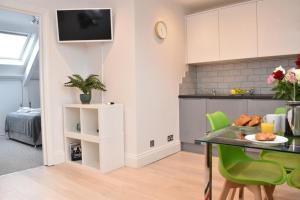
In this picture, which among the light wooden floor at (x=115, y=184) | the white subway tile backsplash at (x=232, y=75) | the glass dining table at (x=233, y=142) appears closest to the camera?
the glass dining table at (x=233, y=142)

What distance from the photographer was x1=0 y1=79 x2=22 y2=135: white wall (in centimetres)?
595

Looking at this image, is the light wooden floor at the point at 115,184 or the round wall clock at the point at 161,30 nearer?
the light wooden floor at the point at 115,184

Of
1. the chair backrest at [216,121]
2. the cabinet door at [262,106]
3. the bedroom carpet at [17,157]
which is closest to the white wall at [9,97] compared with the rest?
the bedroom carpet at [17,157]

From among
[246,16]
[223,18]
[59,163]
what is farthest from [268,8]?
[59,163]

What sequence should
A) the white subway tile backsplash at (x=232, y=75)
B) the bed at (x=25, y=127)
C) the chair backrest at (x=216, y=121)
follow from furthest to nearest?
1. the bed at (x=25, y=127)
2. the white subway tile backsplash at (x=232, y=75)
3. the chair backrest at (x=216, y=121)

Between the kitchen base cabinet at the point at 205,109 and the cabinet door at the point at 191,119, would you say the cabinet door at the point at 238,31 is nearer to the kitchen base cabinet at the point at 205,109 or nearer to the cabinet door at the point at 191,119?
the kitchen base cabinet at the point at 205,109

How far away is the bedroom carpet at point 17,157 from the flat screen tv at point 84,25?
1770mm

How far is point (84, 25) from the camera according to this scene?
3.29 m

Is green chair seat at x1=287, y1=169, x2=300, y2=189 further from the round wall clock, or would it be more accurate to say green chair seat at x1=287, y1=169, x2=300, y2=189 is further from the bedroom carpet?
the bedroom carpet

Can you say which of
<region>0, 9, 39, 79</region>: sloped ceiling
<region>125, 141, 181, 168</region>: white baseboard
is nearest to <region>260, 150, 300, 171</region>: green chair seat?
<region>125, 141, 181, 168</region>: white baseboard

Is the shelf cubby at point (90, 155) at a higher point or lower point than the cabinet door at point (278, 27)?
lower

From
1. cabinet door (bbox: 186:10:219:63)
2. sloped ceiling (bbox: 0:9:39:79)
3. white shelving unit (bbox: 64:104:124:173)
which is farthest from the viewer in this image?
sloped ceiling (bbox: 0:9:39:79)

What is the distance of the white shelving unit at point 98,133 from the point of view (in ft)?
9.87

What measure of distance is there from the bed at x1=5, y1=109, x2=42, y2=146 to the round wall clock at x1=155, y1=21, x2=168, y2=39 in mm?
2667
